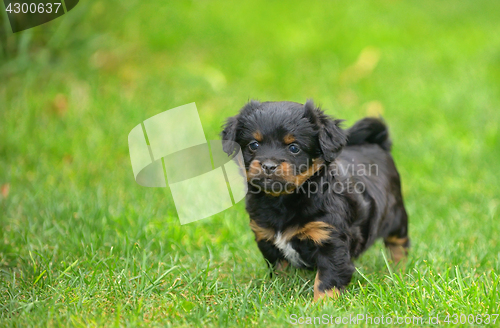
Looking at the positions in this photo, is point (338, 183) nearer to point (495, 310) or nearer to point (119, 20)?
point (495, 310)

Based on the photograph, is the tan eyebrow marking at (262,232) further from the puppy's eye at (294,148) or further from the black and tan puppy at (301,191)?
the puppy's eye at (294,148)

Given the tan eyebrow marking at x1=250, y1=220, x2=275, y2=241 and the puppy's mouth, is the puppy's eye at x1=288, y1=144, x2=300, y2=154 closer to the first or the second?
the puppy's mouth

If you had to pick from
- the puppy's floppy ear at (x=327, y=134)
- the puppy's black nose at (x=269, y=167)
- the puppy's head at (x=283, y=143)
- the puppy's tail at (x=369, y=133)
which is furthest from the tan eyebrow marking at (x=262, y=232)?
the puppy's tail at (x=369, y=133)

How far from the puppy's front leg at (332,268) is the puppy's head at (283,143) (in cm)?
40

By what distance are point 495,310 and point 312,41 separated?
645 cm

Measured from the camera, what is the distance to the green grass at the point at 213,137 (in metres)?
2.75

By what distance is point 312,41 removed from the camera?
834 cm

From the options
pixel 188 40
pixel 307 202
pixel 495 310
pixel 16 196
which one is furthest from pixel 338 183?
pixel 188 40

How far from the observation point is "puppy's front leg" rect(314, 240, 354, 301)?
9.14 ft

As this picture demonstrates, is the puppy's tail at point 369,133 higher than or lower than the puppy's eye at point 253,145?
lower

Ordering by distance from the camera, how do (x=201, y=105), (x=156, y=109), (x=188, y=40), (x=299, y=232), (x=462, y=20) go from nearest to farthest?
(x=299, y=232) < (x=156, y=109) < (x=201, y=105) < (x=188, y=40) < (x=462, y=20)

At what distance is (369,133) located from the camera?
3627 millimetres

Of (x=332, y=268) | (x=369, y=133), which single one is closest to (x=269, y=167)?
(x=332, y=268)

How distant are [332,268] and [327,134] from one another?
75 centimetres
